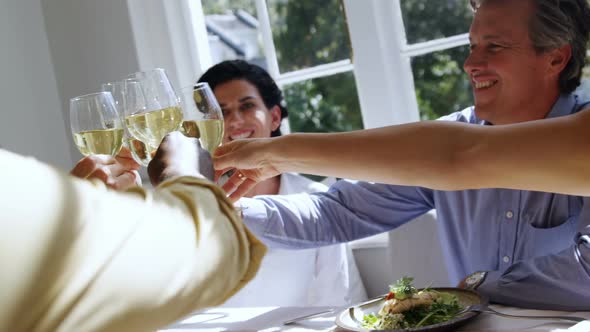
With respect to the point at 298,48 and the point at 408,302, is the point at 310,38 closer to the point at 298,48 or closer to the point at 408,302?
the point at 298,48

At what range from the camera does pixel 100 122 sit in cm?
143

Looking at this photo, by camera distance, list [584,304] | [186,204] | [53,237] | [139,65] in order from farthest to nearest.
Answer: [139,65] → [584,304] → [186,204] → [53,237]

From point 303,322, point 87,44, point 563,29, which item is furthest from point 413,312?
point 87,44

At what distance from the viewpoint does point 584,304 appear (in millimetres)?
1453

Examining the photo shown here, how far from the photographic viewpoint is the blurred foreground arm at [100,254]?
650mm

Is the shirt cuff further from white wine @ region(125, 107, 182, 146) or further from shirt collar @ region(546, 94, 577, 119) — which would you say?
shirt collar @ region(546, 94, 577, 119)

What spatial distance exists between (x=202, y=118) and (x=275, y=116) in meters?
1.44

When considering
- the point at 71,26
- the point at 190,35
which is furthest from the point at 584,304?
the point at 71,26

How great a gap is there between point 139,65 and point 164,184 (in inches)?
100

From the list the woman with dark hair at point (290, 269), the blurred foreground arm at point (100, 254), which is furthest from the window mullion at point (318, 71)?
the blurred foreground arm at point (100, 254)

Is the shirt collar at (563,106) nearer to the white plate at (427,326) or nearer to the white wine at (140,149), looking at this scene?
the white plate at (427,326)

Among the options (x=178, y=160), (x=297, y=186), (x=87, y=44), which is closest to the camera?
(x=178, y=160)

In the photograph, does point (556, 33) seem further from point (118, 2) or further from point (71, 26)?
point (71, 26)

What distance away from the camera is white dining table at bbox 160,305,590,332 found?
1.34 metres
